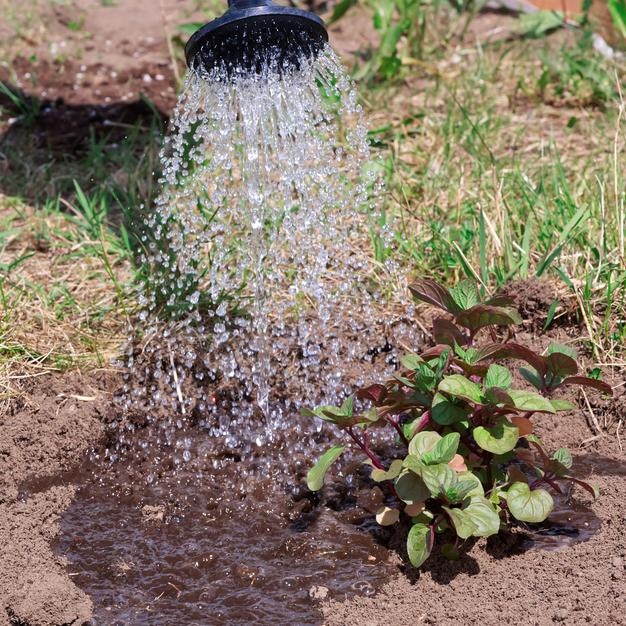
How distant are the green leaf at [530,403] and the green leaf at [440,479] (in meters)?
0.21

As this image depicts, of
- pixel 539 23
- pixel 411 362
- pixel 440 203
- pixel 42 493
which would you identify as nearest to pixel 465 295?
pixel 411 362

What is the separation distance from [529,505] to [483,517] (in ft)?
0.39

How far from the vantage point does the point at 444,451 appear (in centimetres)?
200

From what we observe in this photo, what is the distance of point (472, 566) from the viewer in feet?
7.07

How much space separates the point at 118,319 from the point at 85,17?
2.42 meters

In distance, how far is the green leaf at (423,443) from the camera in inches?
80.0

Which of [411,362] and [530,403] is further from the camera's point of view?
[411,362]

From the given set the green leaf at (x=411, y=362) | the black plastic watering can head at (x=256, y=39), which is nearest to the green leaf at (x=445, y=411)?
the green leaf at (x=411, y=362)

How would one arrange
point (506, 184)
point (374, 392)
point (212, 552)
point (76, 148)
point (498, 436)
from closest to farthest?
point (498, 436), point (374, 392), point (212, 552), point (506, 184), point (76, 148)

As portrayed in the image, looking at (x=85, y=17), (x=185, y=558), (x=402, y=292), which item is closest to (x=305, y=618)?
(x=185, y=558)

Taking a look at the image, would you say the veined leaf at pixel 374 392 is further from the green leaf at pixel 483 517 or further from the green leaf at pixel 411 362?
the green leaf at pixel 483 517

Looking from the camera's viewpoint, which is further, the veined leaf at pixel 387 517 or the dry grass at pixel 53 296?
the dry grass at pixel 53 296

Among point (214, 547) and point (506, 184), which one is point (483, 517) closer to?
point (214, 547)

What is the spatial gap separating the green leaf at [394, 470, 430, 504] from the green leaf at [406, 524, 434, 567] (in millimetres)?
66
